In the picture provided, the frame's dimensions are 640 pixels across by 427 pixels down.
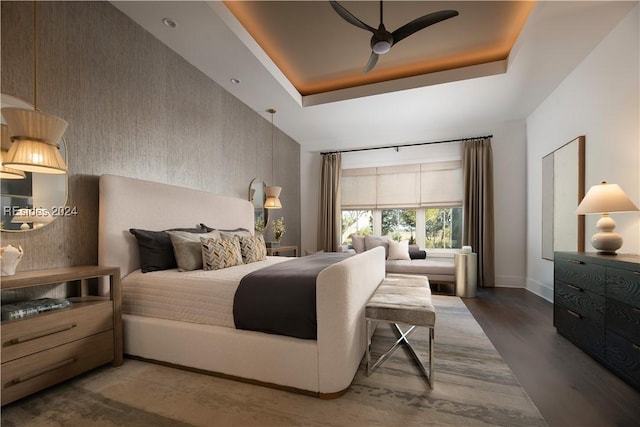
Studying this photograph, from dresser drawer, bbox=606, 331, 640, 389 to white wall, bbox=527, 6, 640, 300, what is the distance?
0.93 m

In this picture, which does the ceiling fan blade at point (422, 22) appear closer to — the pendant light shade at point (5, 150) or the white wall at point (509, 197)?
the pendant light shade at point (5, 150)

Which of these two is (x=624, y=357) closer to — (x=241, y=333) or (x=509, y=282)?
(x=241, y=333)

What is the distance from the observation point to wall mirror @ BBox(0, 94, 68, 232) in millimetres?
1751

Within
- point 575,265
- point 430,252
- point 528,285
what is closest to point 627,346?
point 575,265

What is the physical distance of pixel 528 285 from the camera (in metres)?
4.48

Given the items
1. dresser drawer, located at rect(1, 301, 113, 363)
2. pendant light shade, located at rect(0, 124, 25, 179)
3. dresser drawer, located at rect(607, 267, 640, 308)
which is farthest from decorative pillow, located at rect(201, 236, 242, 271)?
dresser drawer, located at rect(607, 267, 640, 308)

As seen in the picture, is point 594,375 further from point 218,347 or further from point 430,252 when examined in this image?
point 430,252

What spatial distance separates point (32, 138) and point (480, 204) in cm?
552

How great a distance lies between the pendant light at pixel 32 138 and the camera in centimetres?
152

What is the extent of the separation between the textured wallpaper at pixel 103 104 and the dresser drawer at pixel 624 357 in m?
3.85

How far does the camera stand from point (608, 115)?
2.60 m

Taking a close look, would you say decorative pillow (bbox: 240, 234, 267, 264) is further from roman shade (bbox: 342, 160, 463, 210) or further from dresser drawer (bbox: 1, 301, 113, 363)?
roman shade (bbox: 342, 160, 463, 210)

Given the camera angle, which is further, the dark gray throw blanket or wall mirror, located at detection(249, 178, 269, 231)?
wall mirror, located at detection(249, 178, 269, 231)

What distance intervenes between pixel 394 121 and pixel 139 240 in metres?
4.11
